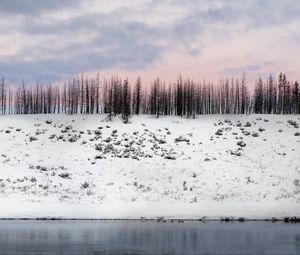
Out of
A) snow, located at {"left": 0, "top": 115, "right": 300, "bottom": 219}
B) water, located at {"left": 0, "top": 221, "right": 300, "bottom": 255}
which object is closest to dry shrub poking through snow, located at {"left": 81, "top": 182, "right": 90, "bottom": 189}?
snow, located at {"left": 0, "top": 115, "right": 300, "bottom": 219}

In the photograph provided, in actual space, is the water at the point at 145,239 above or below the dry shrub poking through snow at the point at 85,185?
below

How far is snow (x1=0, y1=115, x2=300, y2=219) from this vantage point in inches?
1745

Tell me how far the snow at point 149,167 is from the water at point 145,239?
31.1 feet

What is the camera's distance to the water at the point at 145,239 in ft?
72.9

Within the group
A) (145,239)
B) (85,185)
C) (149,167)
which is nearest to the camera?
(145,239)

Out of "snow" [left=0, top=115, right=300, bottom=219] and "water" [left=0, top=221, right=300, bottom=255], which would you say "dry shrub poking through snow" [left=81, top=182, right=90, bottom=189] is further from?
"water" [left=0, top=221, right=300, bottom=255]

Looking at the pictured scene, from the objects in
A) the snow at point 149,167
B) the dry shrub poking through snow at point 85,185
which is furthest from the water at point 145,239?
the dry shrub poking through snow at point 85,185

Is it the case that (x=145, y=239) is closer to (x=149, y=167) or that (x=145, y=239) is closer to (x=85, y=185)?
(x=85, y=185)

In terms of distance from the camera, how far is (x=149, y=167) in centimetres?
5650

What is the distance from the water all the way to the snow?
9.48 meters

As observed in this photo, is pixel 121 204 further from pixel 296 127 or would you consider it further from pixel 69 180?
pixel 296 127

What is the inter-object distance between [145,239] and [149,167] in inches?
1188

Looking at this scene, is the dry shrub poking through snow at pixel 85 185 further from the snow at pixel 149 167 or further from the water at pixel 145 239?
the water at pixel 145 239

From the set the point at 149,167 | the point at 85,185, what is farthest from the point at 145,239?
the point at 149,167
